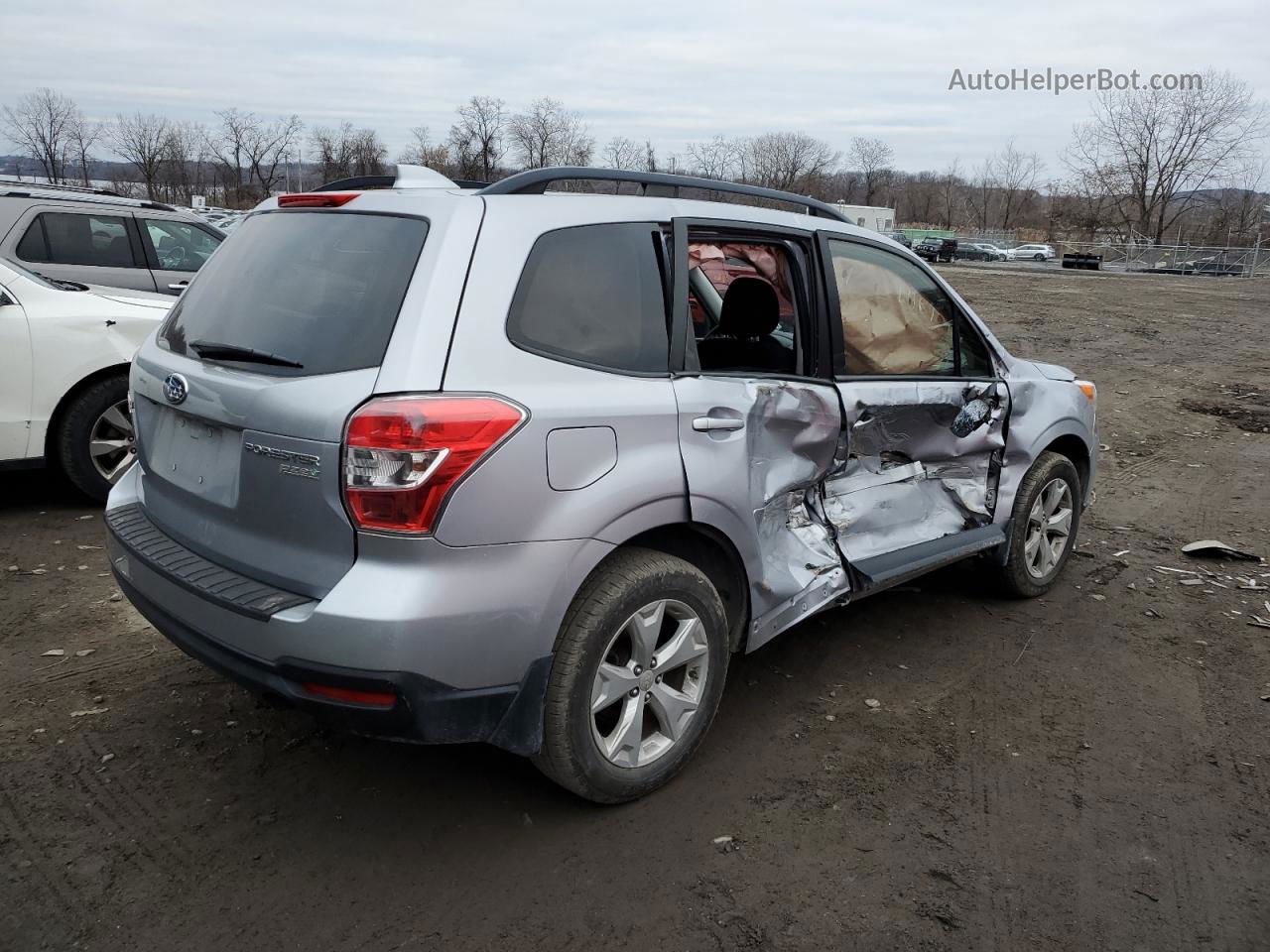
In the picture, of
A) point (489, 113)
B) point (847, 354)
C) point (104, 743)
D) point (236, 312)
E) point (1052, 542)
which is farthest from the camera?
point (489, 113)

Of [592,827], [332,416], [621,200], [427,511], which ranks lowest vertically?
[592,827]

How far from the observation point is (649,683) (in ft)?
9.75

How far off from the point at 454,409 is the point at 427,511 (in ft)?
0.86

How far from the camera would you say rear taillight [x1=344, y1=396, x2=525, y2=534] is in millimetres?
2406

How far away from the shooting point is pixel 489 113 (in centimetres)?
5500

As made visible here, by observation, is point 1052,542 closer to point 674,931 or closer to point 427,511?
point 674,931

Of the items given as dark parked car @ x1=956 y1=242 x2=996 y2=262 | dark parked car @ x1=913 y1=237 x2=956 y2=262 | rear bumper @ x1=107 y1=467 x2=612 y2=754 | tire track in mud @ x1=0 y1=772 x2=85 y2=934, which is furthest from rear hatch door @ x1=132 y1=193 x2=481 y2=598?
dark parked car @ x1=956 y1=242 x2=996 y2=262

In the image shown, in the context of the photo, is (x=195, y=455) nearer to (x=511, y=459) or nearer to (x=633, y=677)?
(x=511, y=459)

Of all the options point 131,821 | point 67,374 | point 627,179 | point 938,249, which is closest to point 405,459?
point 627,179

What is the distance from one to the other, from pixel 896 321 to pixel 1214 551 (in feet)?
10.1

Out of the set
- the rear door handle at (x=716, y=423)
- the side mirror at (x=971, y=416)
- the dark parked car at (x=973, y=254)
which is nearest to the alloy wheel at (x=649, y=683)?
the rear door handle at (x=716, y=423)

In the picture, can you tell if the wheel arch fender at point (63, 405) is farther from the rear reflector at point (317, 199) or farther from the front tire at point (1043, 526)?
the front tire at point (1043, 526)

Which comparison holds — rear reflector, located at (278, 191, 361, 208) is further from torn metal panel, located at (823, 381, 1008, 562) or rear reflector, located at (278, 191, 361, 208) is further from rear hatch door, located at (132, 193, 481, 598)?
torn metal panel, located at (823, 381, 1008, 562)

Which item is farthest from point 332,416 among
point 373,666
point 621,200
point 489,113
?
point 489,113
